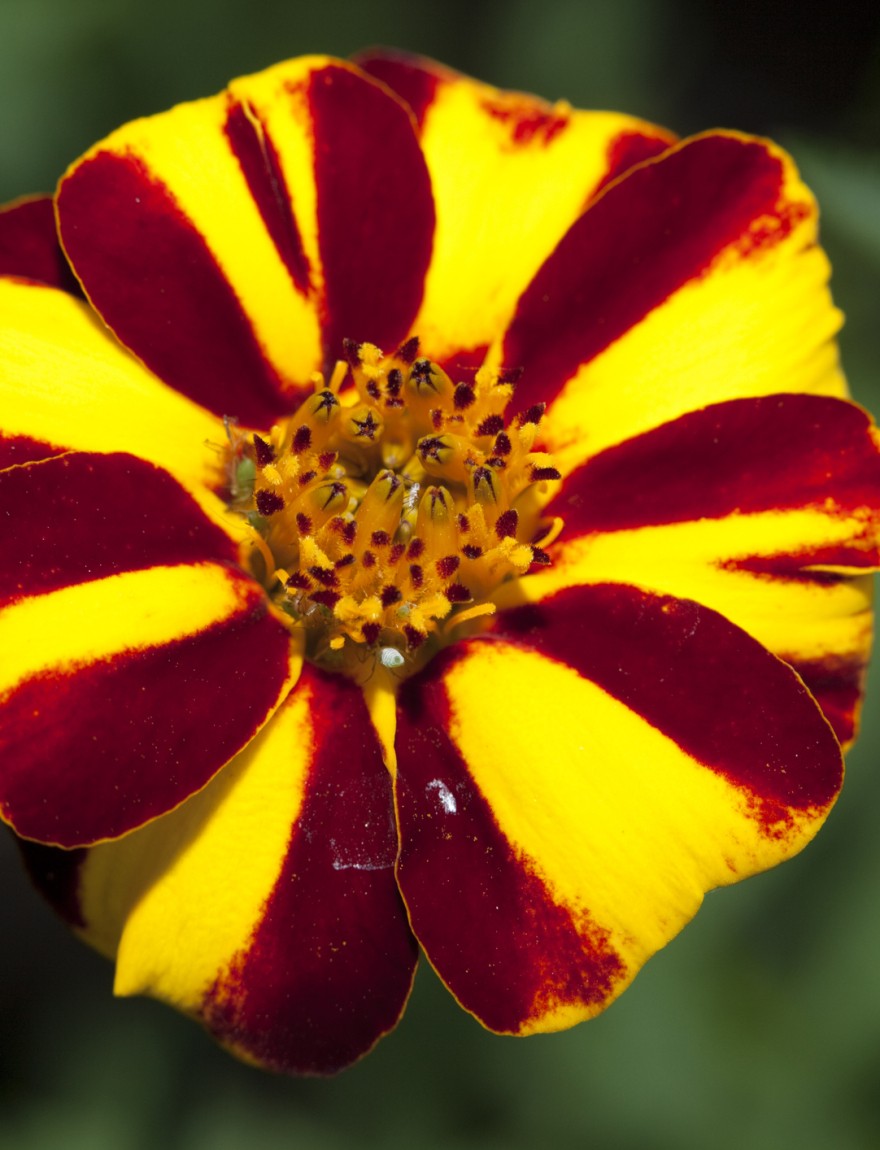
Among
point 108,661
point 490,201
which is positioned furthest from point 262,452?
point 490,201

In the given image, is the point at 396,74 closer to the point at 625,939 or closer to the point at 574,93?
the point at 625,939

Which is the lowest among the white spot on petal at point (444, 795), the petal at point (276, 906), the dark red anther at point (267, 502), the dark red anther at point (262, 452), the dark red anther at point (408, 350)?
the petal at point (276, 906)

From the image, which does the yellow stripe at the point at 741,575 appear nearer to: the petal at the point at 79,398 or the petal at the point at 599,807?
the petal at the point at 599,807

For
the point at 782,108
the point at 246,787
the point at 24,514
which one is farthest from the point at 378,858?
the point at 782,108

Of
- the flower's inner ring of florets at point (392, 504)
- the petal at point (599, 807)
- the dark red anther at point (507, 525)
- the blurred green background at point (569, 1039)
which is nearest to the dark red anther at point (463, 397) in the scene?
the flower's inner ring of florets at point (392, 504)

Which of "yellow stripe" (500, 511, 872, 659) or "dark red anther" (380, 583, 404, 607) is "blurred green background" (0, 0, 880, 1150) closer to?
"yellow stripe" (500, 511, 872, 659)

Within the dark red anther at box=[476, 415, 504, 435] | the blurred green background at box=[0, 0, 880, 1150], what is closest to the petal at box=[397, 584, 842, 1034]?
the dark red anther at box=[476, 415, 504, 435]
